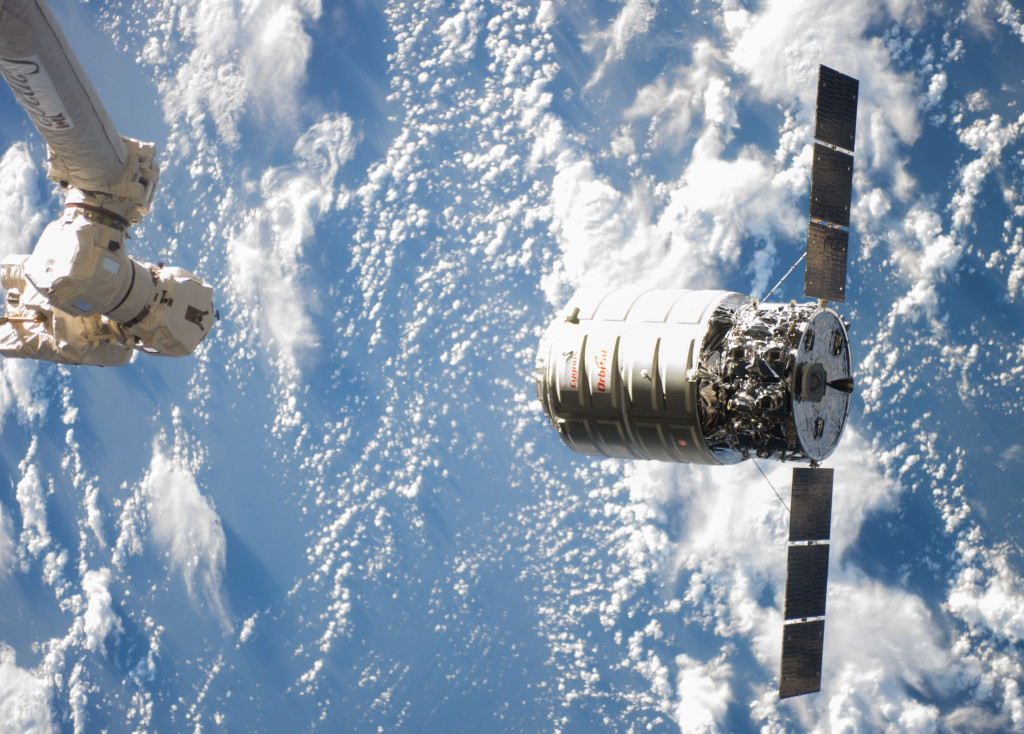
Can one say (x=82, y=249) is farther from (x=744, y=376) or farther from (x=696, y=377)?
(x=744, y=376)

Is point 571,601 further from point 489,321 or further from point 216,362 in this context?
point 216,362

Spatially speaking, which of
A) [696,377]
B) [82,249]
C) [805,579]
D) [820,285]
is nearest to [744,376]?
[696,377]

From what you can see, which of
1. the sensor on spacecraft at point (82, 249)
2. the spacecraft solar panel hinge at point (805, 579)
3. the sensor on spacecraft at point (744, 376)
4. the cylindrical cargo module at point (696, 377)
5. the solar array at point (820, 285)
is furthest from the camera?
the spacecraft solar panel hinge at point (805, 579)

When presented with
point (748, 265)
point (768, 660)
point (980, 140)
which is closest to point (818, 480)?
point (748, 265)

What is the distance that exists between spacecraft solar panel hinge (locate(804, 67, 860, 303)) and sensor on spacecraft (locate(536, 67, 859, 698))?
0.03 m

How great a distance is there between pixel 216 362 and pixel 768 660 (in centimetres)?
3218

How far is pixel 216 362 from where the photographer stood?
4072cm

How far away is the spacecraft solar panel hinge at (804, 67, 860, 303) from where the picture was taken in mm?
16188

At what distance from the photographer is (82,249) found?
52.7ft

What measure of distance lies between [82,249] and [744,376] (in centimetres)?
1446

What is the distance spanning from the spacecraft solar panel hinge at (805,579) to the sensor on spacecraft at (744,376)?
3 centimetres

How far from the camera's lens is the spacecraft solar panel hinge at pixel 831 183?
53.1ft

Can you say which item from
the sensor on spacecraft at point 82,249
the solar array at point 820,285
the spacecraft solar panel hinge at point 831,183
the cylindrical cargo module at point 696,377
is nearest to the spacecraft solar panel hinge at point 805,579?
the solar array at point 820,285

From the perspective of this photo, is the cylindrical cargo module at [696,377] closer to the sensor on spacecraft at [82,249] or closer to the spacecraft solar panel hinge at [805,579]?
the spacecraft solar panel hinge at [805,579]
